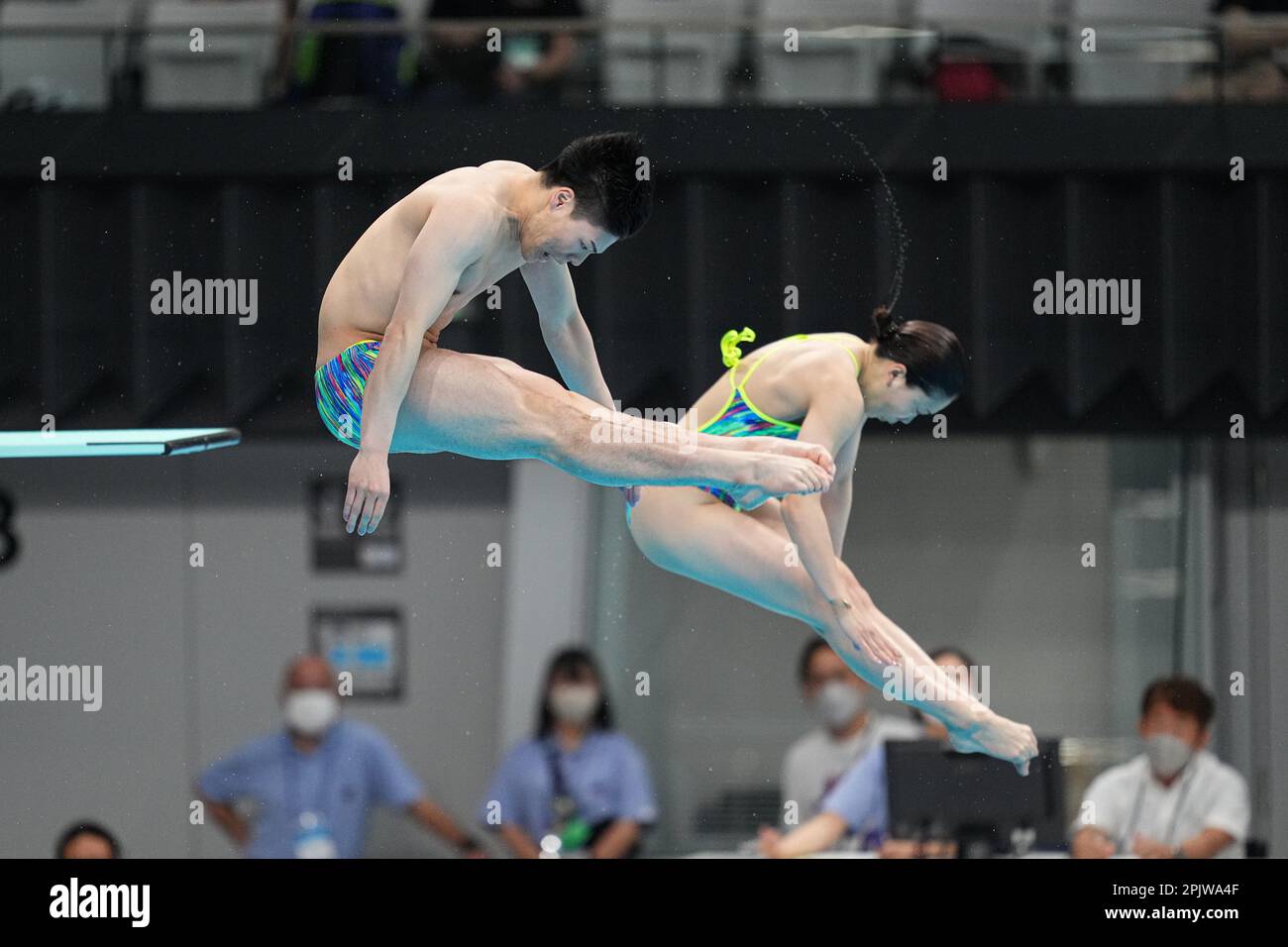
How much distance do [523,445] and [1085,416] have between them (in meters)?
2.73

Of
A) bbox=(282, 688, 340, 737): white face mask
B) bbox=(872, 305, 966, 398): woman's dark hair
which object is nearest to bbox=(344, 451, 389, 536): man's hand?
bbox=(872, 305, 966, 398): woman's dark hair

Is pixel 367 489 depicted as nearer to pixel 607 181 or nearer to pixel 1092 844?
pixel 607 181

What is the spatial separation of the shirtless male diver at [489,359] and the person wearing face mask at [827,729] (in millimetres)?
2066

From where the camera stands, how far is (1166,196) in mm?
5898

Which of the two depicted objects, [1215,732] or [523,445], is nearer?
[523,445]

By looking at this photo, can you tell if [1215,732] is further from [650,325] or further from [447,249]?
[447,249]

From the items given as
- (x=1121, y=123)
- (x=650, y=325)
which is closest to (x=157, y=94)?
(x=650, y=325)

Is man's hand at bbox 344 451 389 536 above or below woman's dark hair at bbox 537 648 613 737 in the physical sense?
above

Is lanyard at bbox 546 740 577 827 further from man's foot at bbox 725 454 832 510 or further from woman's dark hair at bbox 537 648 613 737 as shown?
man's foot at bbox 725 454 832 510

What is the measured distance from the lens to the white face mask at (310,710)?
6160 millimetres

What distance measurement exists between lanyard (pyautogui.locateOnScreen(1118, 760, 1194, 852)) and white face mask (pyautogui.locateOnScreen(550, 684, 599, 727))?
1.87 metres

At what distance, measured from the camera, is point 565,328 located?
14.4 ft

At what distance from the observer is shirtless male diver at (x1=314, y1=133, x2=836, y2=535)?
12.7 ft
